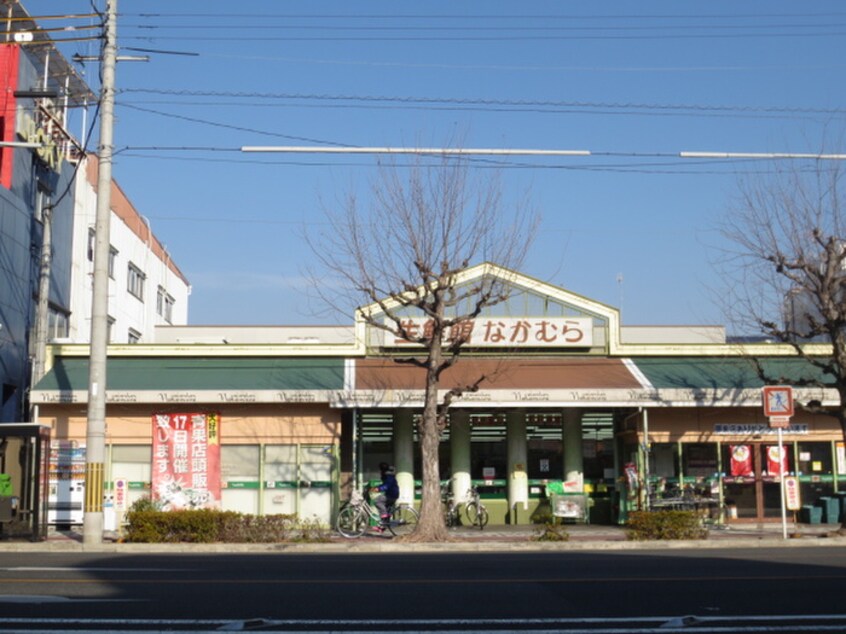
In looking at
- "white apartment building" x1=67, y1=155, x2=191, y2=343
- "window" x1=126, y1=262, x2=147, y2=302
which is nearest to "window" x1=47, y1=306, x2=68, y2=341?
"white apartment building" x1=67, y1=155, x2=191, y2=343

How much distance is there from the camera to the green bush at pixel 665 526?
21.6 metres

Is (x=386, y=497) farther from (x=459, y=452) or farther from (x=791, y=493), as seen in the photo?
(x=791, y=493)

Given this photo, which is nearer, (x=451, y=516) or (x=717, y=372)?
(x=717, y=372)

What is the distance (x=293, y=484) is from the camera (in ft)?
87.5

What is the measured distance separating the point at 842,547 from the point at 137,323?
30.9m

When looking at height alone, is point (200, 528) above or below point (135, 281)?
below

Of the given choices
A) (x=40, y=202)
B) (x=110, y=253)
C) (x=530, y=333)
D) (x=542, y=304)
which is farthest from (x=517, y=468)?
(x=110, y=253)

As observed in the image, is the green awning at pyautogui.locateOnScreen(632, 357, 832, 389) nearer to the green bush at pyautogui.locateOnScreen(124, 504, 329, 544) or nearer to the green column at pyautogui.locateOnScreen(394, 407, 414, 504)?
the green column at pyautogui.locateOnScreen(394, 407, 414, 504)

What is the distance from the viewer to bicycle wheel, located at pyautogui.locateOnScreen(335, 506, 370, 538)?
79.8 feet

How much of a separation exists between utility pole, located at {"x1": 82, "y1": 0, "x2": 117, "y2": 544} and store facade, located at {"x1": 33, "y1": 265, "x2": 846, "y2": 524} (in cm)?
377

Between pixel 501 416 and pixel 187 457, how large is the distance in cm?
871

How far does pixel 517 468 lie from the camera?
2814 centimetres

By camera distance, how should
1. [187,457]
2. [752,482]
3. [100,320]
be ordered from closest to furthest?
[100,320] < [187,457] < [752,482]

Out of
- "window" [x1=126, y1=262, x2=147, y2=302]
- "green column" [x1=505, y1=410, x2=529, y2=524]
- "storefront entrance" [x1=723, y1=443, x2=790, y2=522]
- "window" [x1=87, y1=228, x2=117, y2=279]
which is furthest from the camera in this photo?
"window" [x1=126, y1=262, x2=147, y2=302]
